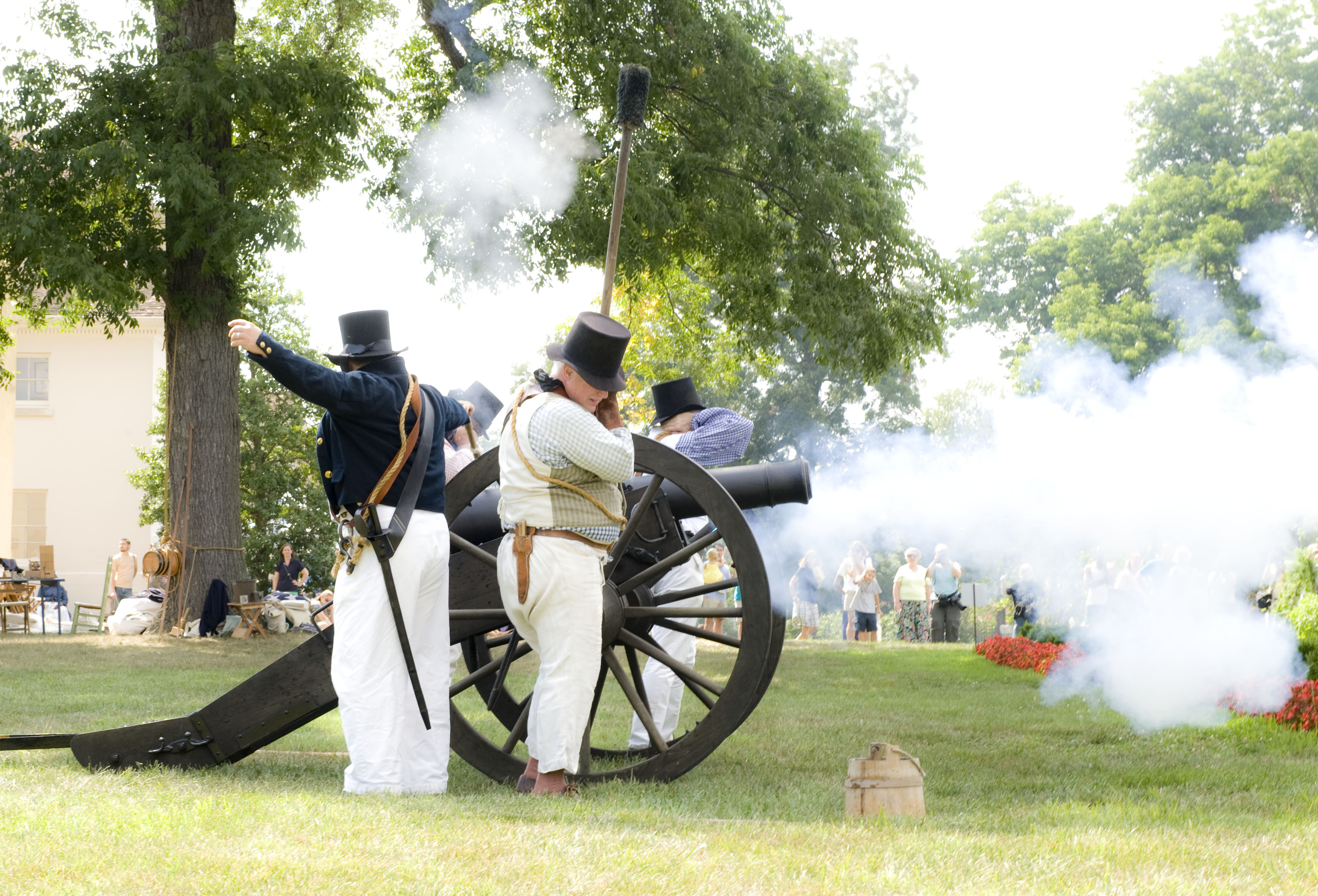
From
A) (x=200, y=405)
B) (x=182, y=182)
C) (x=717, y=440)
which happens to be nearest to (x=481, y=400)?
Result: (x=717, y=440)

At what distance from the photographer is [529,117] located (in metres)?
13.1

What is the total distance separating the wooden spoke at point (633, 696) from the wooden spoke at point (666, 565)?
248 mm

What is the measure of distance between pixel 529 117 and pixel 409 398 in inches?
362

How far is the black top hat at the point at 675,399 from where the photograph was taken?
5.88 meters

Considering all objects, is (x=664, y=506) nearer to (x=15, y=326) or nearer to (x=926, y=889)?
(x=926, y=889)

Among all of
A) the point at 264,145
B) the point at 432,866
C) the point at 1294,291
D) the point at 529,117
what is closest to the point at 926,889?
the point at 432,866

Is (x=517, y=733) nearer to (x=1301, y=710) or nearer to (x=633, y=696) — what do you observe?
(x=633, y=696)

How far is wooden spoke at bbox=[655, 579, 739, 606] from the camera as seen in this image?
15.1 ft

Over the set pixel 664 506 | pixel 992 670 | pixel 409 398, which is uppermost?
pixel 409 398

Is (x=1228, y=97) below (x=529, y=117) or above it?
above

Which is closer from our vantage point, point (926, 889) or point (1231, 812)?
point (926, 889)

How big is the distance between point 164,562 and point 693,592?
9.71 meters

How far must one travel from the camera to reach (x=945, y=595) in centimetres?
1695

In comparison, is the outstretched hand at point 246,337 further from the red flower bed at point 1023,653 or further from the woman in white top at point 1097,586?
the woman in white top at point 1097,586
